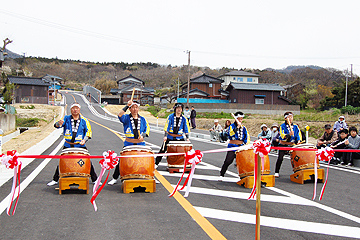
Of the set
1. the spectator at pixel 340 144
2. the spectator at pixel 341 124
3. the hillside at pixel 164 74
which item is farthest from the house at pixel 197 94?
the spectator at pixel 340 144

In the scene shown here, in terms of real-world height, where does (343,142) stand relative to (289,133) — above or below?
below

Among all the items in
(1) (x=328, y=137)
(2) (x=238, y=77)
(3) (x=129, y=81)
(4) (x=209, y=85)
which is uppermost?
(3) (x=129, y=81)

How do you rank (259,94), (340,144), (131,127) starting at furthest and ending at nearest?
(259,94) < (340,144) < (131,127)

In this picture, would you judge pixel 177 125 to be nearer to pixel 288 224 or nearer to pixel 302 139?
pixel 302 139

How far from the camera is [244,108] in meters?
47.5

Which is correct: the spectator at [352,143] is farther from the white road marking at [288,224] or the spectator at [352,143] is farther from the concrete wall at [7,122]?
→ the concrete wall at [7,122]

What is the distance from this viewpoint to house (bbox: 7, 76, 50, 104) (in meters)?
57.1

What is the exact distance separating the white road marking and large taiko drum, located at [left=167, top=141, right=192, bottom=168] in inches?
133

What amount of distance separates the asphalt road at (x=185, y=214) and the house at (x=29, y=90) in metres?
56.5

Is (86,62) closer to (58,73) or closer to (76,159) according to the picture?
(58,73)

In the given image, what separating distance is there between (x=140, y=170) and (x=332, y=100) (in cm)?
4446

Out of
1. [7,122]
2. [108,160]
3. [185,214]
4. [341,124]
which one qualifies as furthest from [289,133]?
[7,122]

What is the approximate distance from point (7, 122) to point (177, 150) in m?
26.1

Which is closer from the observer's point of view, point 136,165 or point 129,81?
point 136,165
